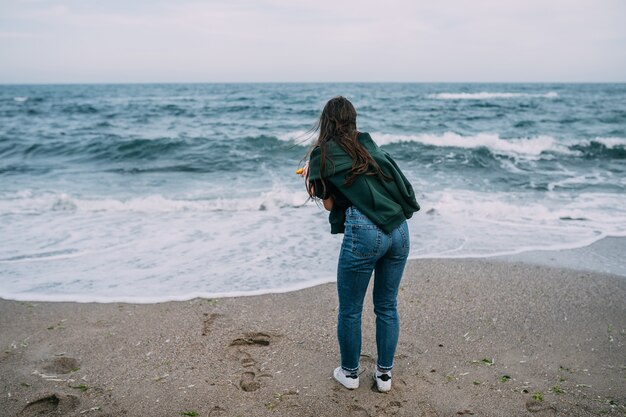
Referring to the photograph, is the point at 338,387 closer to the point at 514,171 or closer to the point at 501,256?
the point at 501,256

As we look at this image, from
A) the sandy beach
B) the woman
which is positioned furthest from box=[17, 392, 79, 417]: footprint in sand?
the woman

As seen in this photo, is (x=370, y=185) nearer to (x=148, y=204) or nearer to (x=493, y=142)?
(x=148, y=204)

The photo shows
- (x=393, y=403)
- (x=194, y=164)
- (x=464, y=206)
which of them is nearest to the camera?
(x=393, y=403)

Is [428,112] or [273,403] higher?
[428,112]

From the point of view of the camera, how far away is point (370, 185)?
286 cm

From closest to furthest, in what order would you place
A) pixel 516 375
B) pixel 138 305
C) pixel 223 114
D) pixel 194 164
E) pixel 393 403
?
pixel 393 403, pixel 516 375, pixel 138 305, pixel 194 164, pixel 223 114

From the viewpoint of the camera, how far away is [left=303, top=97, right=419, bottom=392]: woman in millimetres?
2855

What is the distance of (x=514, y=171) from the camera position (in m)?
12.8

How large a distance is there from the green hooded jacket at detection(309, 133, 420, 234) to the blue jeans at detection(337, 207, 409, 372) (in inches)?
2.8

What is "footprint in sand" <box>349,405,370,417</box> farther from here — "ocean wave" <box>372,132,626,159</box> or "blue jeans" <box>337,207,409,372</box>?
"ocean wave" <box>372,132,626,159</box>

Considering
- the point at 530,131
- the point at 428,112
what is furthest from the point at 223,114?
the point at 530,131

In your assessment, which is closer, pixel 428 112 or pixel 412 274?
pixel 412 274

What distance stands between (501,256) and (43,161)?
547 inches

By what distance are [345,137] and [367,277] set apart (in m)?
0.89
